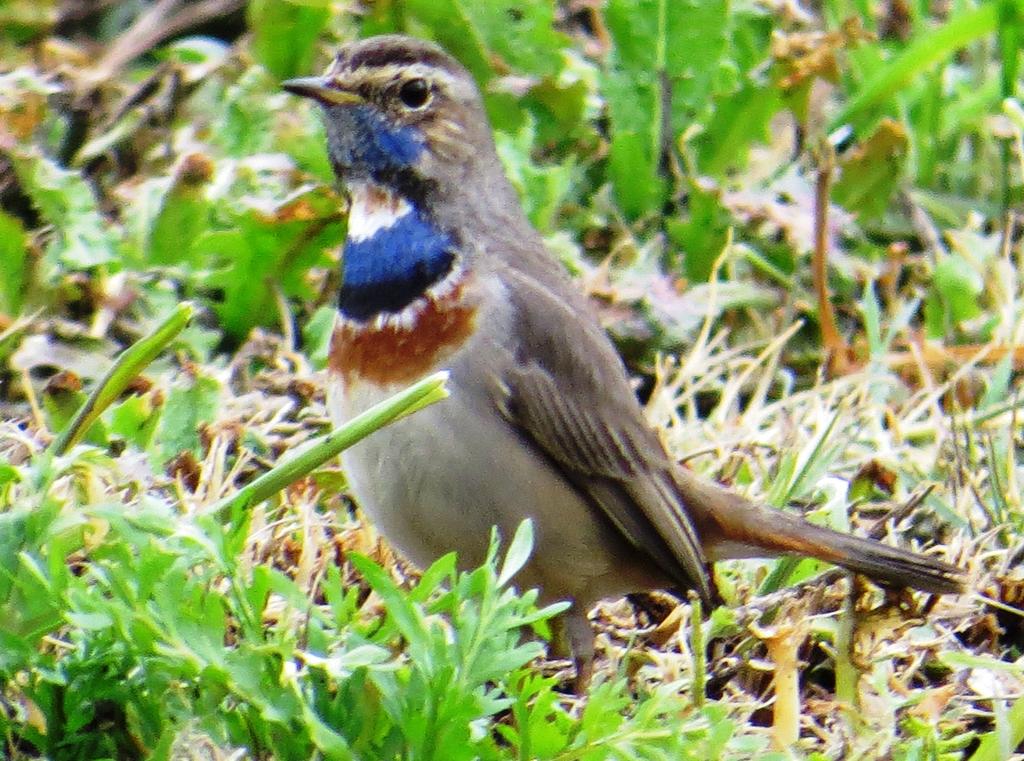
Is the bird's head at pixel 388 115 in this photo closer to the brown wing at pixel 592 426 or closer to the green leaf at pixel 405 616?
the brown wing at pixel 592 426

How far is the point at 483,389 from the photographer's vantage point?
419cm

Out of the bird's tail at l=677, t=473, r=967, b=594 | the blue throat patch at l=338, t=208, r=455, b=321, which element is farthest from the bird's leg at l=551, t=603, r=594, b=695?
the blue throat patch at l=338, t=208, r=455, b=321

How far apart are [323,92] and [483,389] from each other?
89 centimetres

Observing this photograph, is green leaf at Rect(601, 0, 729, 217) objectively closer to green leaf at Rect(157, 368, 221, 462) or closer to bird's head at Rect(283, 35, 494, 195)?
bird's head at Rect(283, 35, 494, 195)

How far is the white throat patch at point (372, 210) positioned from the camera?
4.41 metres

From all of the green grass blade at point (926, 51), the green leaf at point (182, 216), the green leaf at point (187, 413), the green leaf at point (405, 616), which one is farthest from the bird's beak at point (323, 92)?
the green grass blade at point (926, 51)

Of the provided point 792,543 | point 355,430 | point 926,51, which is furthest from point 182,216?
point 926,51

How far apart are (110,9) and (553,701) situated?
4.99 meters

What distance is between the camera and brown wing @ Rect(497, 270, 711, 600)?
14.3ft

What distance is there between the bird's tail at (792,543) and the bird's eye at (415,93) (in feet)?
3.88

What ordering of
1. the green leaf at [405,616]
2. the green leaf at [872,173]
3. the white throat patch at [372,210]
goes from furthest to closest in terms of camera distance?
the green leaf at [872,173]
the white throat patch at [372,210]
the green leaf at [405,616]

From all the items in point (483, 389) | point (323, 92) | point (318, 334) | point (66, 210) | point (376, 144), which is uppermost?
point (323, 92)

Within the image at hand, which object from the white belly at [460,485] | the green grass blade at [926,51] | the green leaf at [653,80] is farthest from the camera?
the green leaf at [653,80]

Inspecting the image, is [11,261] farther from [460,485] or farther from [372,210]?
[460,485]
